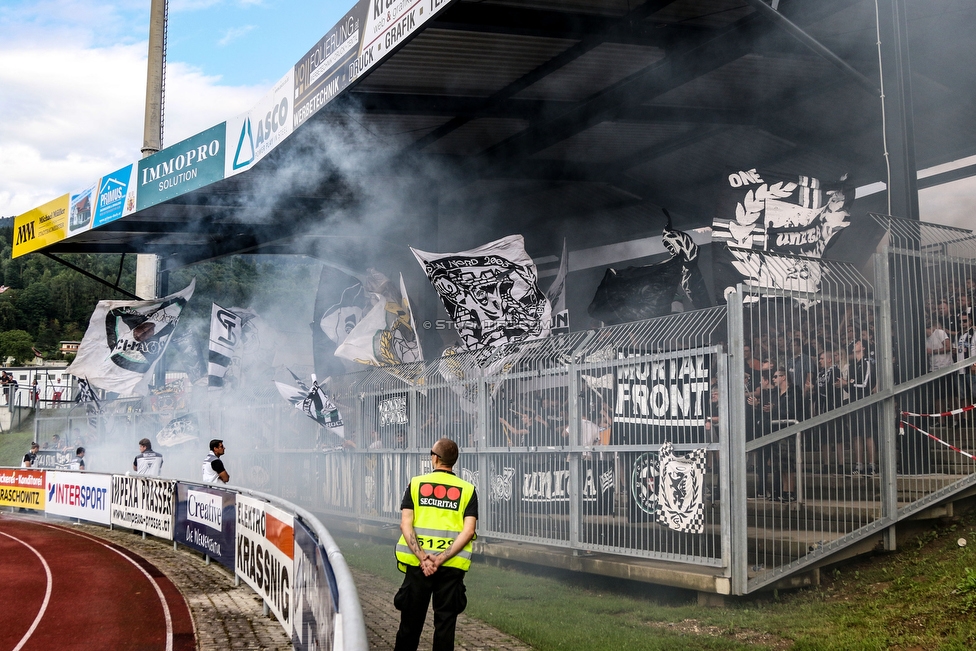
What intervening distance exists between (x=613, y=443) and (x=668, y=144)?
8271 millimetres

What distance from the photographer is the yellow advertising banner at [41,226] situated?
75.7ft

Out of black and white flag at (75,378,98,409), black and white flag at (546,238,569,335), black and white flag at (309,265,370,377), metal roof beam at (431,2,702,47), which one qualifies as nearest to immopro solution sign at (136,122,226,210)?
black and white flag at (309,265,370,377)

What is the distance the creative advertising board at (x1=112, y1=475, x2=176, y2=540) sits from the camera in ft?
51.7

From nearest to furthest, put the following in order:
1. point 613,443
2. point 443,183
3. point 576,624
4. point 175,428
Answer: point 576,624 → point 613,443 → point 443,183 → point 175,428

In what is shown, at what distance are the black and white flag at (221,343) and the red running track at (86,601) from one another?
4.49 metres

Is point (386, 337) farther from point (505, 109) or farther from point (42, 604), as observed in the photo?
point (42, 604)

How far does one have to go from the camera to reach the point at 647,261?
806 inches

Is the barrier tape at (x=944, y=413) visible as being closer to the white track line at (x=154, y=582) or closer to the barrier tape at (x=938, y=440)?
the barrier tape at (x=938, y=440)

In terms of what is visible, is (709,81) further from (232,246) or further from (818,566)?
(232,246)

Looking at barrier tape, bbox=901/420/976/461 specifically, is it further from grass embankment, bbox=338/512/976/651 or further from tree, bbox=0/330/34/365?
tree, bbox=0/330/34/365

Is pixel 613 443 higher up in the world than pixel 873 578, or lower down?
higher up

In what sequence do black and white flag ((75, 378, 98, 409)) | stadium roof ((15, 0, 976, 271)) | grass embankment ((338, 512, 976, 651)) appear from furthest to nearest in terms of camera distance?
black and white flag ((75, 378, 98, 409))
stadium roof ((15, 0, 976, 271))
grass embankment ((338, 512, 976, 651))

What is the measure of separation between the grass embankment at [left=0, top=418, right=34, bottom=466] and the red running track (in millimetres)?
30790

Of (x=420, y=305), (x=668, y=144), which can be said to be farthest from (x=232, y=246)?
(x=668, y=144)
